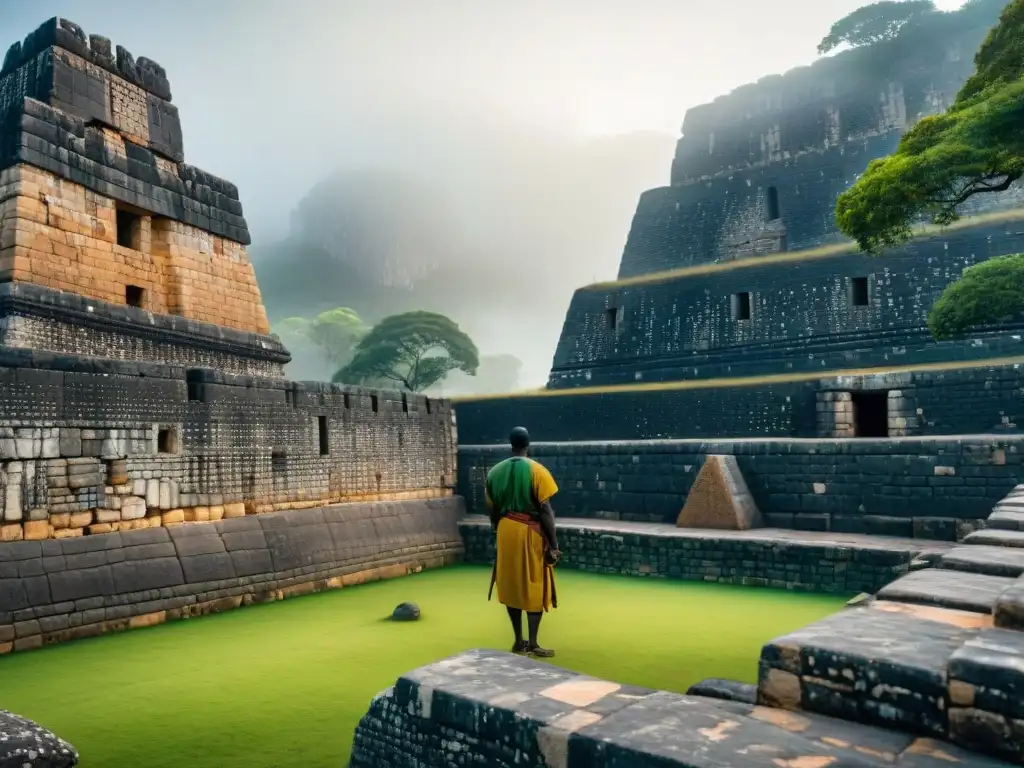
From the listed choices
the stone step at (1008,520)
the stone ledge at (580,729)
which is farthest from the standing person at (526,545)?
the stone step at (1008,520)

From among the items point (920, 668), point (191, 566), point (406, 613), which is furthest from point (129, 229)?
point (920, 668)

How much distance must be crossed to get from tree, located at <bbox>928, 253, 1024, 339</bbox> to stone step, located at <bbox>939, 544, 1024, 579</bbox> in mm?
7645

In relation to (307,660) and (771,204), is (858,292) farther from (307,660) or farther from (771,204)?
(307,660)

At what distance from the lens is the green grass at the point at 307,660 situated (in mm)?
3857

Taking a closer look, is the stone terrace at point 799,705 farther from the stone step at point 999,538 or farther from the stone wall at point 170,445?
the stone wall at point 170,445

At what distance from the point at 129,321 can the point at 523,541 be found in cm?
736

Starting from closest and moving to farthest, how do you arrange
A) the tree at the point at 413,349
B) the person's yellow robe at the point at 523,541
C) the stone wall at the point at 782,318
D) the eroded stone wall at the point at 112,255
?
the person's yellow robe at the point at 523,541
the eroded stone wall at the point at 112,255
the stone wall at the point at 782,318
the tree at the point at 413,349

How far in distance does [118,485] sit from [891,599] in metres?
6.65

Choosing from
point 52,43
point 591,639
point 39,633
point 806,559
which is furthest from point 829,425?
point 52,43

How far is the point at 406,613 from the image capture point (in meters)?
6.79

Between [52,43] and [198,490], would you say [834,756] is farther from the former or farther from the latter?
[52,43]

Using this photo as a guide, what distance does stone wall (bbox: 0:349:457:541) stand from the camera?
6.14 metres

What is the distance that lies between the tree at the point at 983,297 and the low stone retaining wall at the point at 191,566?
27.9 ft

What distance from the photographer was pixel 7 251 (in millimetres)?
8812
